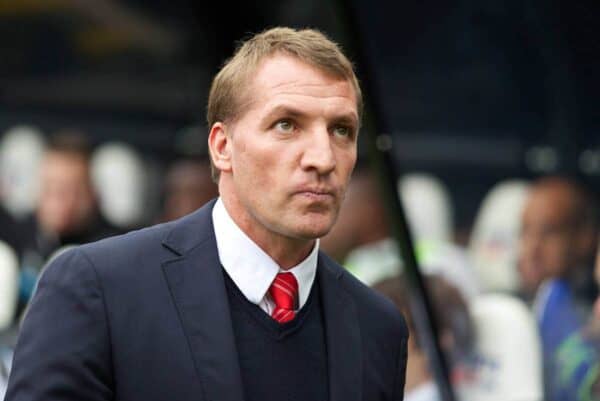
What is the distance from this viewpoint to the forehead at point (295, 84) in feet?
8.57

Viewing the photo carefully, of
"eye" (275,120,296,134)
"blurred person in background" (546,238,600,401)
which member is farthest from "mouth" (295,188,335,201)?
"blurred person in background" (546,238,600,401)

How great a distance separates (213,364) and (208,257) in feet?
0.73

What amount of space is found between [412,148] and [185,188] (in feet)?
4.98

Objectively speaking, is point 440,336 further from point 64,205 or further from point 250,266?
point 250,266

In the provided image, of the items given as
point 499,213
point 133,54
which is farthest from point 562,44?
point 133,54

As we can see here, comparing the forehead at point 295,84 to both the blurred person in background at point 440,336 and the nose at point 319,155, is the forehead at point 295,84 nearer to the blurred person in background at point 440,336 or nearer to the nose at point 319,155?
the nose at point 319,155

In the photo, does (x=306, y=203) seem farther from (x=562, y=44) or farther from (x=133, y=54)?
(x=133, y=54)

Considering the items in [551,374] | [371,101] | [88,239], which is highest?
[371,101]

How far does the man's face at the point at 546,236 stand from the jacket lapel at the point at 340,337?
310 cm

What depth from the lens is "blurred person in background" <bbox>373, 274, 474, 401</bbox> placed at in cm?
643

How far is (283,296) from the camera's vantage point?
266cm

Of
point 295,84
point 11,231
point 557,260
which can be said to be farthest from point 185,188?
point 295,84

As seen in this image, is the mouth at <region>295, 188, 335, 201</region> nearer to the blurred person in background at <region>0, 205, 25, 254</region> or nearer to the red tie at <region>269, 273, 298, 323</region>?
the red tie at <region>269, 273, 298, 323</region>

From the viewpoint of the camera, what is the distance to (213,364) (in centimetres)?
252
